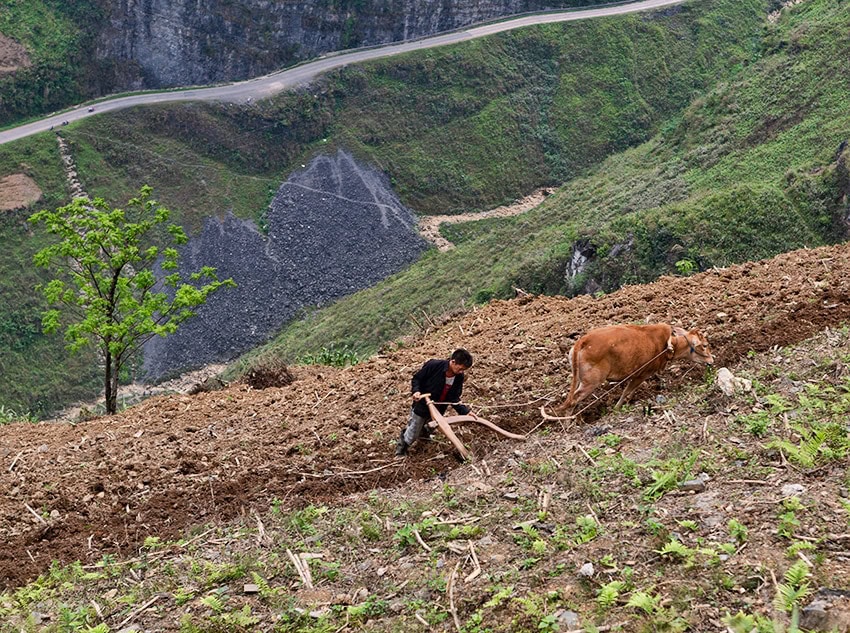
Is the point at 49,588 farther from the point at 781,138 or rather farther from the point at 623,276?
the point at 781,138

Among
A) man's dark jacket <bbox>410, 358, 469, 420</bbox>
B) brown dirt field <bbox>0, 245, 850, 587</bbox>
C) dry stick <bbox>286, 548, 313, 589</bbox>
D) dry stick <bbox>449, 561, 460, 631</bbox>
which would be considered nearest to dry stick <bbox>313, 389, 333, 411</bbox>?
brown dirt field <bbox>0, 245, 850, 587</bbox>

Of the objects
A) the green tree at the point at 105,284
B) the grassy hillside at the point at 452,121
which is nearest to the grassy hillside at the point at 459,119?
the grassy hillside at the point at 452,121

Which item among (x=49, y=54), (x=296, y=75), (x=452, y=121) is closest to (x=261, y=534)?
(x=452, y=121)

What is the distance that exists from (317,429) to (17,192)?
43.7 meters

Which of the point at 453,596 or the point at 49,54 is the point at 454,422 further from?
the point at 49,54

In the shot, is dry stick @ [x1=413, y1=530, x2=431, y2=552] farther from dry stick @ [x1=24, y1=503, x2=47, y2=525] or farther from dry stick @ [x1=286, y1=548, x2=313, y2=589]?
dry stick @ [x1=24, y1=503, x2=47, y2=525]

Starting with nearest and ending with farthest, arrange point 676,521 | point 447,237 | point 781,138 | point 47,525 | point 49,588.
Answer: point 676,521 → point 49,588 → point 47,525 → point 781,138 → point 447,237

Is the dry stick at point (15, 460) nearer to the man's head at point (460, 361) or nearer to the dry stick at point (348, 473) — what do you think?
the dry stick at point (348, 473)

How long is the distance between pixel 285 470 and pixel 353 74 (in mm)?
51382

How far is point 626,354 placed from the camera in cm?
977

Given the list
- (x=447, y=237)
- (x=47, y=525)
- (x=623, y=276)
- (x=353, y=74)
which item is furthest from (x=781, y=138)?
(x=47, y=525)

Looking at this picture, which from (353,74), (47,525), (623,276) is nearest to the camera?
(47,525)

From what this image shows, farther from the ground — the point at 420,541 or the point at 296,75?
the point at 296,75

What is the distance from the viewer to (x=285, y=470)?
1002 cm
